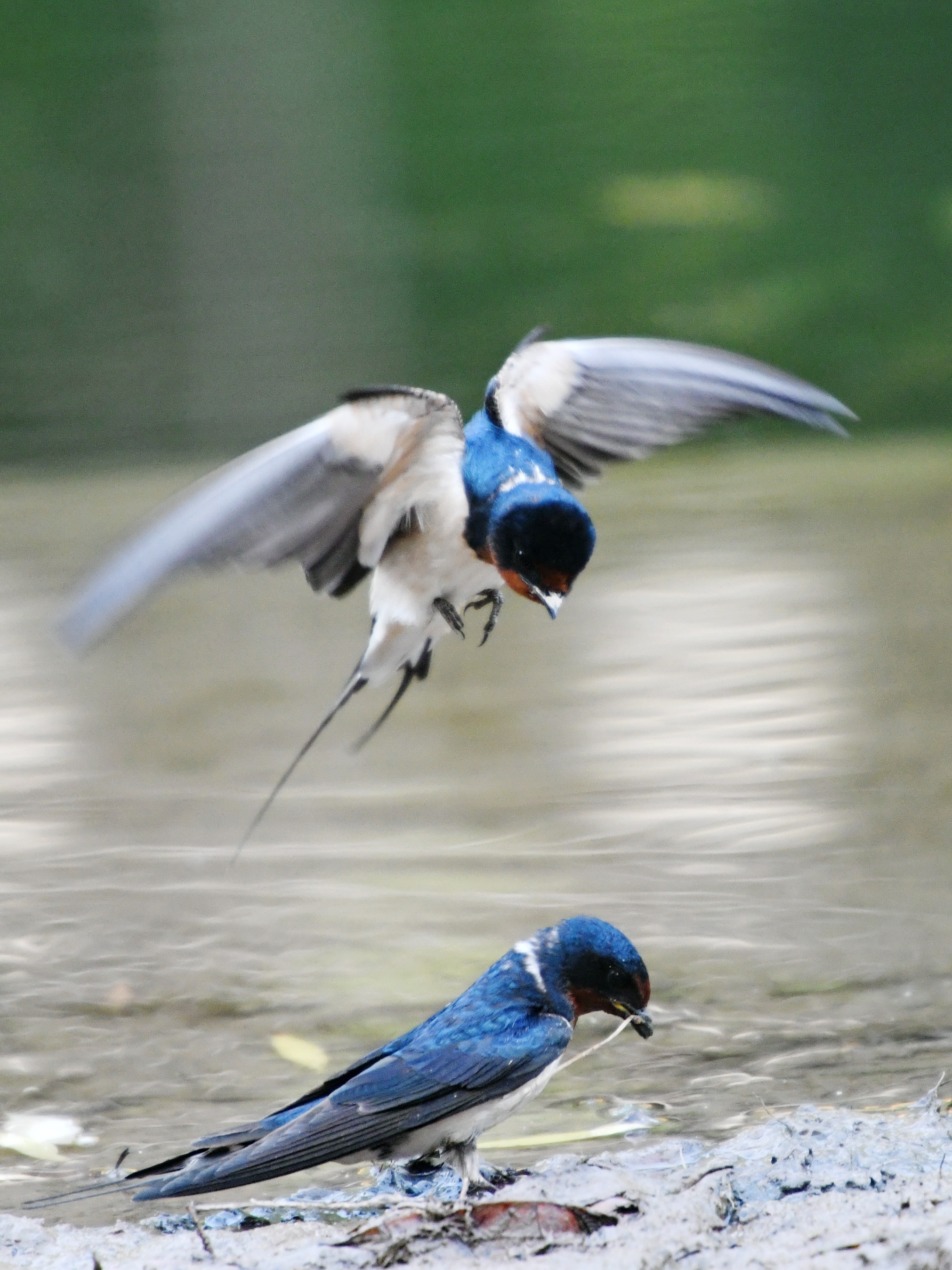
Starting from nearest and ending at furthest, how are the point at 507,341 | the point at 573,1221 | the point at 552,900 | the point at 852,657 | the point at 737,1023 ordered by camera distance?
the point at 573,1221 < the point at 737,1023 < the point at 552,900 < the point at 852,657 < the point at 507,341

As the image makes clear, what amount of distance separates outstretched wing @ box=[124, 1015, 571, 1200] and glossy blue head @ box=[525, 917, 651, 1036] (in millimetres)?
73

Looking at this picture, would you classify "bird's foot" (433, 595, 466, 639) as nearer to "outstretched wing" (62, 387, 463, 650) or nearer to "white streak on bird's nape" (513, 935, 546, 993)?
"outstretched wing" (62, 387, 463, 650)

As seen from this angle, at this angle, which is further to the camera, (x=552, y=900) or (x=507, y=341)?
(x=507, y=341)

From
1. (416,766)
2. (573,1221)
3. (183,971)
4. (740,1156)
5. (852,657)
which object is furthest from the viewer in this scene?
(852,657)

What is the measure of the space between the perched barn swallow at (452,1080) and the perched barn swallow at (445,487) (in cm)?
40

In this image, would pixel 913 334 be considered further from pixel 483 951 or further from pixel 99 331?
pixel 483 951

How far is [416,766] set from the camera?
403 centimetres

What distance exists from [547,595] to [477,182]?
7.36 m

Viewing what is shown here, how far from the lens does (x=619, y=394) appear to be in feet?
7.89

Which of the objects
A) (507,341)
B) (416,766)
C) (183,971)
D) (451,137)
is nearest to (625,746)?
(416,766)

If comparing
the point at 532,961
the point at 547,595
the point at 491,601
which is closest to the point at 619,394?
the point at 491,601

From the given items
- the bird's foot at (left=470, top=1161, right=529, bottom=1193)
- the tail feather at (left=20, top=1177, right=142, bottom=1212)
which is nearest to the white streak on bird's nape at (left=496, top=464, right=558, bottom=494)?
the bird's foot at (left=470, top=1161, right=529, bottom=1193)

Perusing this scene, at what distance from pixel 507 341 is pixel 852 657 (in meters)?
4.53

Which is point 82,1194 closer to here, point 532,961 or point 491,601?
point 532,961
